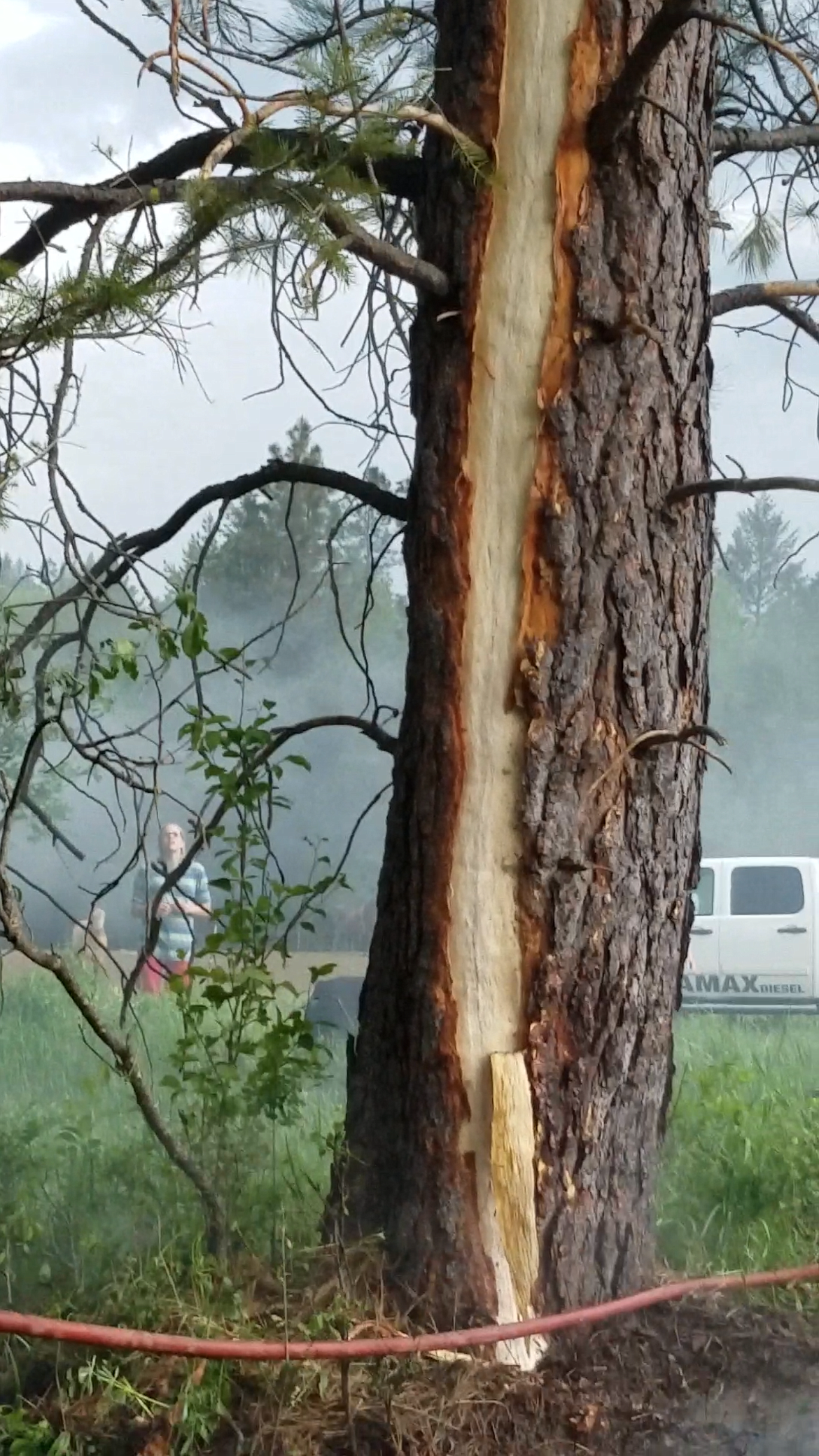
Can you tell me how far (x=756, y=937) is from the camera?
2.19 meters

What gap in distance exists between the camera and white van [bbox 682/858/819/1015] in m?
2.17

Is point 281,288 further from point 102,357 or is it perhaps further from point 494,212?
point 102,357

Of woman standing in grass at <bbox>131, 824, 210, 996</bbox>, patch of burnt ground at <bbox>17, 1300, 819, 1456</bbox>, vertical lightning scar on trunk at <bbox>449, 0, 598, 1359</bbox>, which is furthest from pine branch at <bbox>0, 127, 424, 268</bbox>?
patch of burnt ground at <bbox>17, 1300, 819, 1456</bbox>

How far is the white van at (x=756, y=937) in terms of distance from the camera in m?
2.17

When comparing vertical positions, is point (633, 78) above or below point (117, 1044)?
above

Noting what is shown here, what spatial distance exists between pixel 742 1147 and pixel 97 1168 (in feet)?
3.10

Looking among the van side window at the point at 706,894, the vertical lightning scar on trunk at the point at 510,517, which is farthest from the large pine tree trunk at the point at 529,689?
the van side window at the point at 706,894

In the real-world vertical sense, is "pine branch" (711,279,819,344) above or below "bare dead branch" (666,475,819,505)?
above

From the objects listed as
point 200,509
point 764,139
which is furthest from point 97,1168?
point 764,139

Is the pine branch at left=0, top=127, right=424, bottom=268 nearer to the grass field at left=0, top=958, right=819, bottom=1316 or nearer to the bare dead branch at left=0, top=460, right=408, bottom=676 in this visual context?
the bare dead branch at left=0, top=460, right=408, bottom=676

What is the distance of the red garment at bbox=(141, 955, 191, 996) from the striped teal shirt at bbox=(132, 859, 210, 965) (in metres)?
0.01

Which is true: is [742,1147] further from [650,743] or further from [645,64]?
[645,64]

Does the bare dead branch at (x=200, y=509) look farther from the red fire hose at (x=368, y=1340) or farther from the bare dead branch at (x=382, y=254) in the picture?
the red fire hose at (x=368, y=1340)

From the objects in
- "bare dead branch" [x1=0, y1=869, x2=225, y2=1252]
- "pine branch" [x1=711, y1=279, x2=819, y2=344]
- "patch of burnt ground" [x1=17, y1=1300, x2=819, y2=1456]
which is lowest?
"patch of burnt ground" [x1=17, y1=1300, x2=819, y2=1456]
